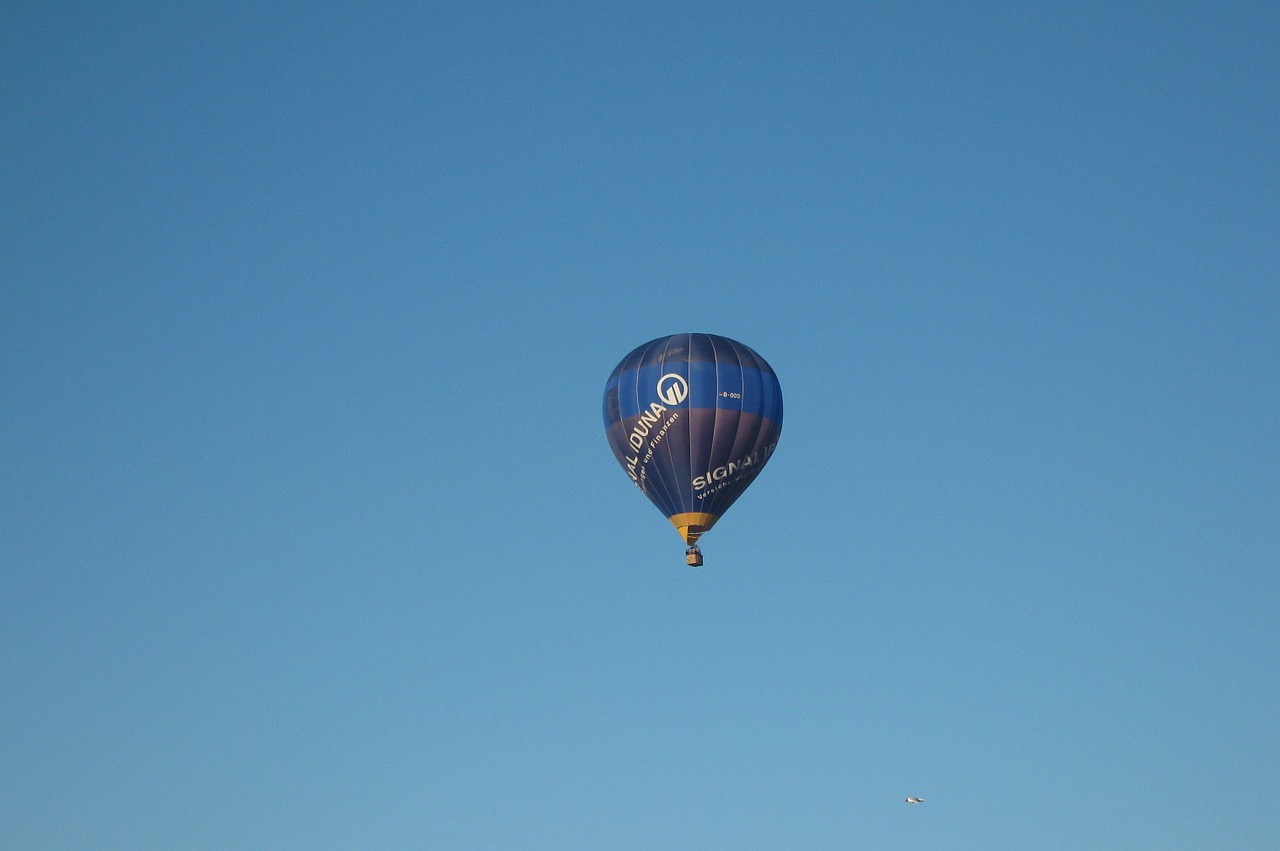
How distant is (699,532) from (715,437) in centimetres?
404

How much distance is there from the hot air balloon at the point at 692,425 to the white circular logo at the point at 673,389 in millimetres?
40

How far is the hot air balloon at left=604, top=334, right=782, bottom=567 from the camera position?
346 ft

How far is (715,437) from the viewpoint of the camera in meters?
106

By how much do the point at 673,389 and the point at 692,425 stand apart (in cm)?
166

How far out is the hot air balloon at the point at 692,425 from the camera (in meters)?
105

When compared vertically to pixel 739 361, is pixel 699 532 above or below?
below

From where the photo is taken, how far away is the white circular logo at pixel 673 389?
105 metres

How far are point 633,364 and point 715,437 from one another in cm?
487

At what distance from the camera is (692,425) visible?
105250mm

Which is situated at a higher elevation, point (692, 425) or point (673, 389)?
point (673, 389)

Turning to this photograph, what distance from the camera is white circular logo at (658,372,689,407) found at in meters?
105

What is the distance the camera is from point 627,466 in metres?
108

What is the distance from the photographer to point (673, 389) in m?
106

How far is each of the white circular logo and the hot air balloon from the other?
1.6 inches
